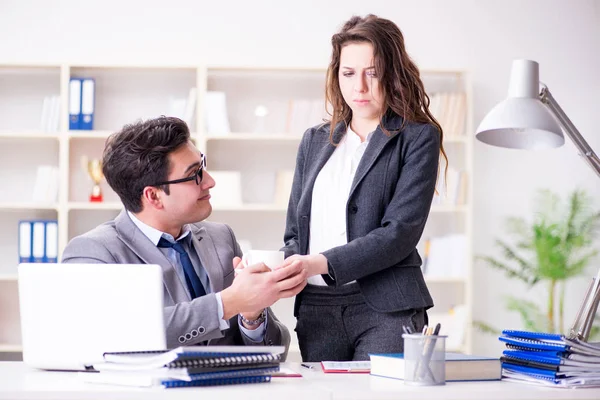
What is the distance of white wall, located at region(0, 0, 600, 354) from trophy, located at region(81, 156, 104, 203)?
0.69 metres

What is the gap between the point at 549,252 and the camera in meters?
5.20

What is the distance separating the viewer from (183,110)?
515 cm

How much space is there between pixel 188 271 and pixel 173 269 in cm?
8

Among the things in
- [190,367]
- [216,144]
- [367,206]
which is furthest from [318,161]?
[216,144]

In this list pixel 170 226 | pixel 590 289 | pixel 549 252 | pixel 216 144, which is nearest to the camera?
pixel 590 289

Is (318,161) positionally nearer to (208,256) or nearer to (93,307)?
(208,256)

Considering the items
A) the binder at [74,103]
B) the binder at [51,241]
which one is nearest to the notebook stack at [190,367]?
the binder at [51,241]

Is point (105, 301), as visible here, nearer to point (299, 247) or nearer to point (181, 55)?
point (299, 247)

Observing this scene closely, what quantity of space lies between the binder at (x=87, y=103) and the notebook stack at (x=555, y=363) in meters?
3.83

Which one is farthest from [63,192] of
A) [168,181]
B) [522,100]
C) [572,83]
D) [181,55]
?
[522,100]

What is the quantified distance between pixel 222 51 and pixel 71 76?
98 cm

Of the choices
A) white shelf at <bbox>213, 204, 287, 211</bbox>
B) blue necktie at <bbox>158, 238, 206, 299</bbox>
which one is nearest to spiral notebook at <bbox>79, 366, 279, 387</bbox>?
blue necktie at <bbox>158, 238, 206, 299</bbox>

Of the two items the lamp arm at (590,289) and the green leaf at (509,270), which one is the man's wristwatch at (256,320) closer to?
the lamp arm at (590,289)

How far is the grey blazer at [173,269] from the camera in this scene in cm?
189
